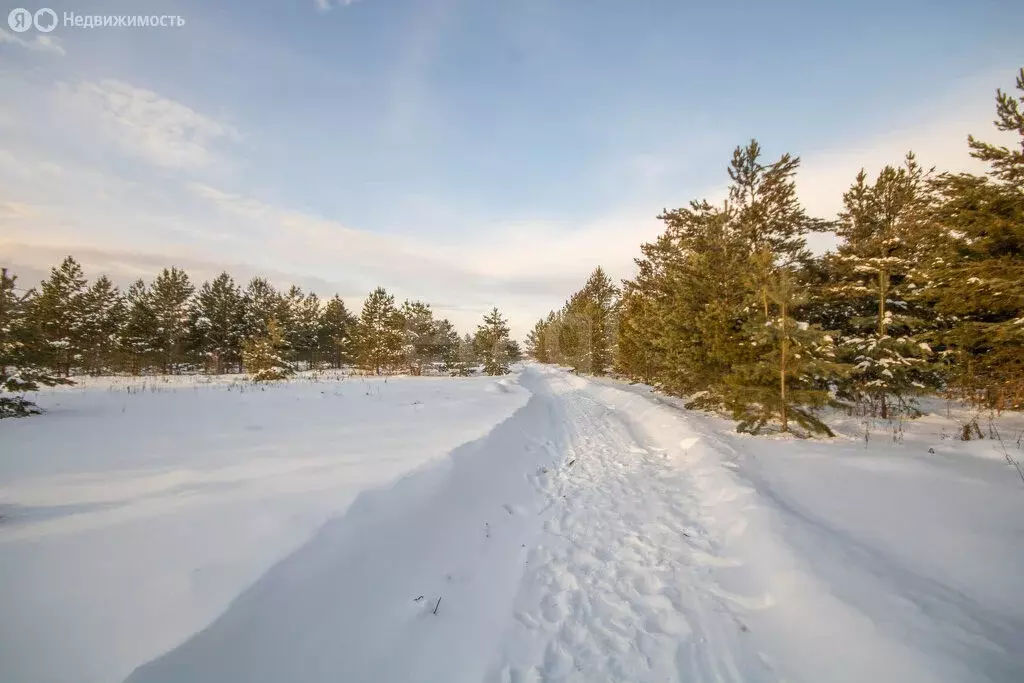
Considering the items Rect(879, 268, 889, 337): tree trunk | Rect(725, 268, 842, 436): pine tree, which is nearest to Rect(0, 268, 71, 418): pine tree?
Rect(725, 268, 842, 436): pine tree

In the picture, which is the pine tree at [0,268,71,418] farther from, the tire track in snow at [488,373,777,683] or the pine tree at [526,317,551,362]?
the pine tree at [526,317,551,362]

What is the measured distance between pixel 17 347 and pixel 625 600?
15.0 meters

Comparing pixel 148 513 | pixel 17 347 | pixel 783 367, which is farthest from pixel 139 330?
pixel 783 367

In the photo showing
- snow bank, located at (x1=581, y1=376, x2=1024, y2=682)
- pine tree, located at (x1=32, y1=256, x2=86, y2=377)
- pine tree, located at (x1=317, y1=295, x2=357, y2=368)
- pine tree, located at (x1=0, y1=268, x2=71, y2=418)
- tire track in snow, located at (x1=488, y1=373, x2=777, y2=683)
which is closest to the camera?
snow bank, located at (x1=581, y1=376, x2=1024, y2=682)

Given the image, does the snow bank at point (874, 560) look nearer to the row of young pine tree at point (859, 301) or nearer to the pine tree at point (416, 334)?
the row of young pine tree at point (859, 301)

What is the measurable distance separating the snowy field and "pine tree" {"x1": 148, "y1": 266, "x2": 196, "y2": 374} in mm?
40242

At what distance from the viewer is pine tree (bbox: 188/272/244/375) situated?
38.2 meters

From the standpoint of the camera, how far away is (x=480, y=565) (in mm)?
4164

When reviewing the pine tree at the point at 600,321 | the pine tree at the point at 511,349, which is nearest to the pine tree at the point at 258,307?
the pine tree at the point at 511,349

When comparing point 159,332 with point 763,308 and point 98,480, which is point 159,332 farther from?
point 763,308

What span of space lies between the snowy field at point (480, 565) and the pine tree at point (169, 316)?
40.2 metres

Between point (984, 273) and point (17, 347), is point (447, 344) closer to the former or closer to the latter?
point (17, 347)

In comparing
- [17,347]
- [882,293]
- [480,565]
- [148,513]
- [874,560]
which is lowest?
[480,565]

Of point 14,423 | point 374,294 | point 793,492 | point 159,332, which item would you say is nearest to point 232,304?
point 159,332
